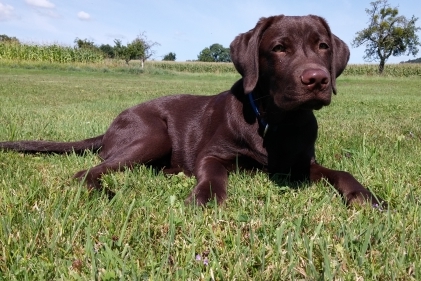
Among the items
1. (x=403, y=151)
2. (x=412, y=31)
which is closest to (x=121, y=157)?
(x=403, y=151)

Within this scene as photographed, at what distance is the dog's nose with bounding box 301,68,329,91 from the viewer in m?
2.53

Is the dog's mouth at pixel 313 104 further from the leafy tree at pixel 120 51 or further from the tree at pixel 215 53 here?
the tree at pixel 215 53

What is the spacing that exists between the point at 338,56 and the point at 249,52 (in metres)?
0.70

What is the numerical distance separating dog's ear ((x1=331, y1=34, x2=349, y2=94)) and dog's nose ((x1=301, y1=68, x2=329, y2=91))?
0.70m

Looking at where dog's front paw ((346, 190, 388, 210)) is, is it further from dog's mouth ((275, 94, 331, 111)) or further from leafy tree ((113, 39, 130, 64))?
leafy tree ((113, 39, 130, 64))

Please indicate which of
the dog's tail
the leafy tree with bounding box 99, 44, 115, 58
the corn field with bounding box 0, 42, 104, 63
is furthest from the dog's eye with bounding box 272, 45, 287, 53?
the leafy tree with bounding box 99, 44, 115, 58

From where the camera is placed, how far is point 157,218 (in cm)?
209

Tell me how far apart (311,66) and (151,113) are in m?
1.73

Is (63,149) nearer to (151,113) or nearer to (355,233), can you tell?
(151,113)

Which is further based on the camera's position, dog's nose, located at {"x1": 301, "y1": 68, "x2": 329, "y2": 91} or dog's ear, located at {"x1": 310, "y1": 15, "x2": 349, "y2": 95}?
dog's ear, located at {"x1": 310, "y1": 15, "x2": 349, "y2": 95}

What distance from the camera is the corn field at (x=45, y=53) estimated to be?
3116 cm

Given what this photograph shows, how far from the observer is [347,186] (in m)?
2.76

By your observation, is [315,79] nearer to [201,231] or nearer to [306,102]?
[306,102]

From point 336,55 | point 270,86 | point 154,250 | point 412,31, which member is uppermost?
point 412,31
